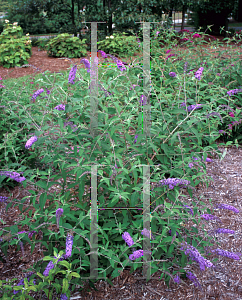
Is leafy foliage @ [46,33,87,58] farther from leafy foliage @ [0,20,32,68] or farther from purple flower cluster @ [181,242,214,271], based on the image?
purple flower cluster @ [181,242,214,271]

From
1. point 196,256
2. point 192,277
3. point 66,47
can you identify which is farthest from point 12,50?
point 196,256

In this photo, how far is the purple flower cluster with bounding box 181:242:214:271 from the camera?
1.81 metres

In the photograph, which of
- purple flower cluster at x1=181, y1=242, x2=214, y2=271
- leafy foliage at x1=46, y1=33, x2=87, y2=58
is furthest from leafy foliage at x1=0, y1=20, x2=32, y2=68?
purple flower cluster at x1=181, y1=242, x2=214, y2=271

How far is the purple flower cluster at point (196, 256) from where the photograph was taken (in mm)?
1810

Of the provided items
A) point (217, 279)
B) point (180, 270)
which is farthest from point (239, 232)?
point (180, 270)

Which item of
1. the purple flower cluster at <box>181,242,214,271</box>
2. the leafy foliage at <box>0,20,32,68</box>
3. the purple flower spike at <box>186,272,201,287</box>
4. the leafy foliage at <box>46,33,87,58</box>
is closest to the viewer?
the purple flower cluster at <box>181,242,214,271</box>

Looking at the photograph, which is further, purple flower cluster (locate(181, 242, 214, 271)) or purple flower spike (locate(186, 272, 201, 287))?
purple flower spike (locate(186, 272, 201, 287))

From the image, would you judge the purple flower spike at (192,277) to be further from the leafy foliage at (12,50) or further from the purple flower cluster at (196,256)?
the leafy foliage at (12,50)

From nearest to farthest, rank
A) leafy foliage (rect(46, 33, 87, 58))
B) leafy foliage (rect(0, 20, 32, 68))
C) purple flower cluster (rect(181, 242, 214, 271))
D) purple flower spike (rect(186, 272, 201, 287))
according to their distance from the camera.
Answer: purple flower cluster (rect(181, 242, 214, 271))
purple flower spike (rect(186, 272, 201, 287))
leafy foliage (rect(0, 20, 32, 68))
leafy foliage (rect(46, 33, 87, 58))

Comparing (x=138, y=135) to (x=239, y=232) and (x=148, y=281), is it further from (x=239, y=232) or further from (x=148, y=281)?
(x=239, y=232)

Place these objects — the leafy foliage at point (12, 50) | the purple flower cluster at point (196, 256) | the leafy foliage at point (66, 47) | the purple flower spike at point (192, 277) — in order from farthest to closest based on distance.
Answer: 1. the leafy foliage at point (66, 47)
2. the leafy foliage at point (12, 50)
3. the purple flower spike at point (192, 277)
4. the purple flower cluster at point (196, 256)

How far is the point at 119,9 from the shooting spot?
12906 mm

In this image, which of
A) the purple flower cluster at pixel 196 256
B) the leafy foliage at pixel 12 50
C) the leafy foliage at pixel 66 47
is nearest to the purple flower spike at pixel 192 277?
the purple flower cluster at pixel 196 256

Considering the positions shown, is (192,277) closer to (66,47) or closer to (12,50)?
(12,50)
